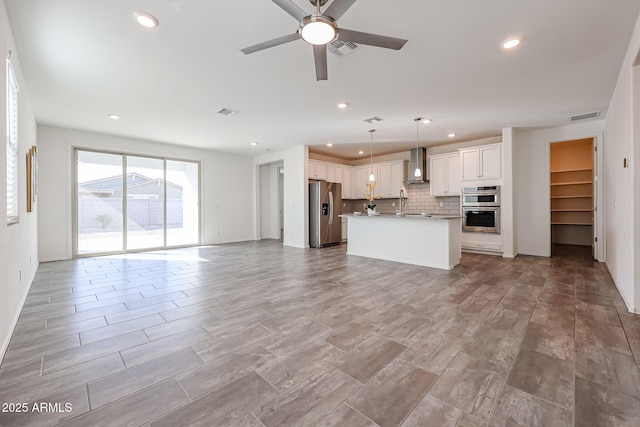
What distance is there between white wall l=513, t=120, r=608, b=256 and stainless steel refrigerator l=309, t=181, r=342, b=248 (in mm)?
4145

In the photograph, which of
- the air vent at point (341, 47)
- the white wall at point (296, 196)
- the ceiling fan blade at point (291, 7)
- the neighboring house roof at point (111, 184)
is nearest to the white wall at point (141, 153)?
the neighboring house roof at point (111, 184)

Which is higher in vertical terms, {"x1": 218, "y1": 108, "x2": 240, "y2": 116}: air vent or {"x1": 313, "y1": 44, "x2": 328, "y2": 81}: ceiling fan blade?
{"x1": 218, "y1": 108, "x2": 240, "y2": 116}: air vent

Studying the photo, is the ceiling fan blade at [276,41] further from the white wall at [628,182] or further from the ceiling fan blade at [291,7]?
the white wall at [628,182]

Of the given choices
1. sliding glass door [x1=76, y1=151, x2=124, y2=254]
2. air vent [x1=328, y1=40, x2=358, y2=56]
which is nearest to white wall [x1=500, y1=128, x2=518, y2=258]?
air vent [x1=328, y1=40, x2=358, y2=56]

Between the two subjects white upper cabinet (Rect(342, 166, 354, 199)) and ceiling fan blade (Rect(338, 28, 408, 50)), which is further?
white upper cabinet (Rect(342, 166, 354, 199))

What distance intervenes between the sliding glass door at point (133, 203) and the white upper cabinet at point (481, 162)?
687 cm

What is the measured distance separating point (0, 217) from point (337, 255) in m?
4.97

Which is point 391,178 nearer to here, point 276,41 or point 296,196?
point 296,196

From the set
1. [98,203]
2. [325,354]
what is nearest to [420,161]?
[325,354]

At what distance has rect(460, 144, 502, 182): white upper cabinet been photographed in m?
5.84

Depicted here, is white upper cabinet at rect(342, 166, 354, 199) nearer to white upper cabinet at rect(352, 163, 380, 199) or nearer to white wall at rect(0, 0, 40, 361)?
white upper cabinet at rect(352, 163, 380, 199)

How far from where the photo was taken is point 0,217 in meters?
2.06

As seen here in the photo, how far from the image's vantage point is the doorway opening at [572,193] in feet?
22.8

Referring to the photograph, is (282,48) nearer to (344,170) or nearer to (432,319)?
(432,319)
